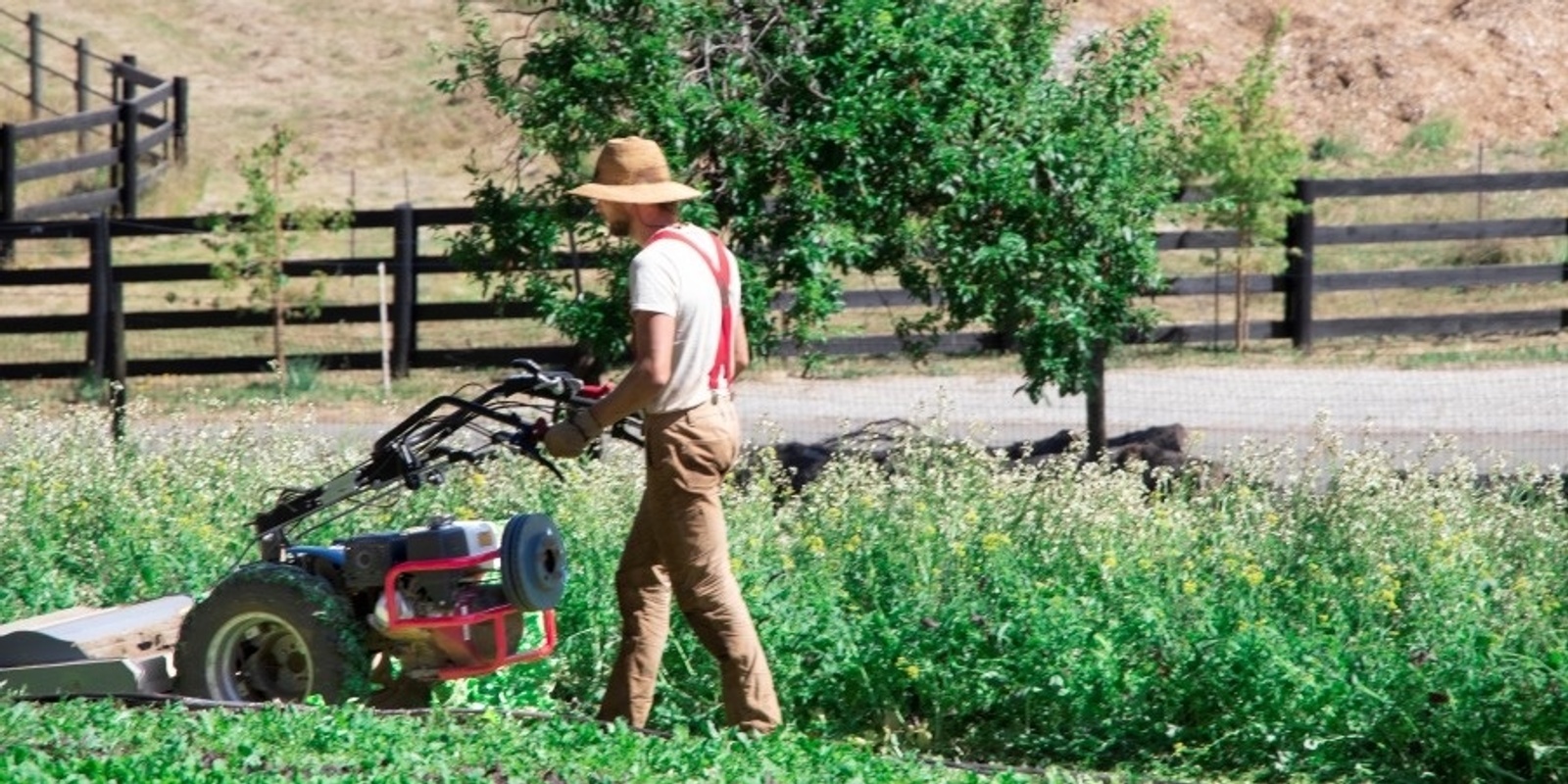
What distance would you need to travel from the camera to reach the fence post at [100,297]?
18656 millimetres

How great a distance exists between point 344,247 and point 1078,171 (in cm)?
1517

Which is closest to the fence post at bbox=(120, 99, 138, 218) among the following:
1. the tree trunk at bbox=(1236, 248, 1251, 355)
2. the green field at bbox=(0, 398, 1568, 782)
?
the tree trunk at bbox=(1236, 248, 1251, 355)

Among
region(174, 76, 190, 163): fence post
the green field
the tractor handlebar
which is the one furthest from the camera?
region(174, 76, 190, 163): fence post

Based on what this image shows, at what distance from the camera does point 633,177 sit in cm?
659

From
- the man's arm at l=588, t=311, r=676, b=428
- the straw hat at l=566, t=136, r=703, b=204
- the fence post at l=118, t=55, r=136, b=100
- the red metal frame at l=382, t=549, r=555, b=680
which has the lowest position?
the red metal frame at l=382, t=549, r=555, b=680

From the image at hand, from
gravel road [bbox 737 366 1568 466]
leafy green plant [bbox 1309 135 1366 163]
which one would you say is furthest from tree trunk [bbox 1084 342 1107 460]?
leafy green plant [bbox 1309 135 1366 163]

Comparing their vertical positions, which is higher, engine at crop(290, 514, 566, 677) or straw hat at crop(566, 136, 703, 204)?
straw hat at crop(566, 136, 703, 204)

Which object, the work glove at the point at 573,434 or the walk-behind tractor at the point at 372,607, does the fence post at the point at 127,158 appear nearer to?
the walk-behind tractor at the point at 372,607

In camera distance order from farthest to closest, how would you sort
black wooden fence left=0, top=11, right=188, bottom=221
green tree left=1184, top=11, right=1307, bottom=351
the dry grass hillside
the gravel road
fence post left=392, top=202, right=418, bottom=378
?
the dry grass hillside < black wooden fence left=0, top=11, right=188, bottom=221 < green tree left=1184, top=11, right=1307, bottom=351 < fence post left=392, top=202, right=418, bottom=378 < the gravel road

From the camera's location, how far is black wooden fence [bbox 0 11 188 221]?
79.4ft

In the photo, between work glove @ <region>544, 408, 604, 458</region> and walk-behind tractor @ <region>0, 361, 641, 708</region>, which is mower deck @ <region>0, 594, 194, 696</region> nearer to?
walk-behind tractor @ <region>0, 361, 641, 708</region>

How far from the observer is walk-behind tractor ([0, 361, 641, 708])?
6.56 metres

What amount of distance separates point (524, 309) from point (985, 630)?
455 inches

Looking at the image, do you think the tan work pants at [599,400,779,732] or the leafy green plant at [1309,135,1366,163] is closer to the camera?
the tan work pants at [599,400,779,732]
